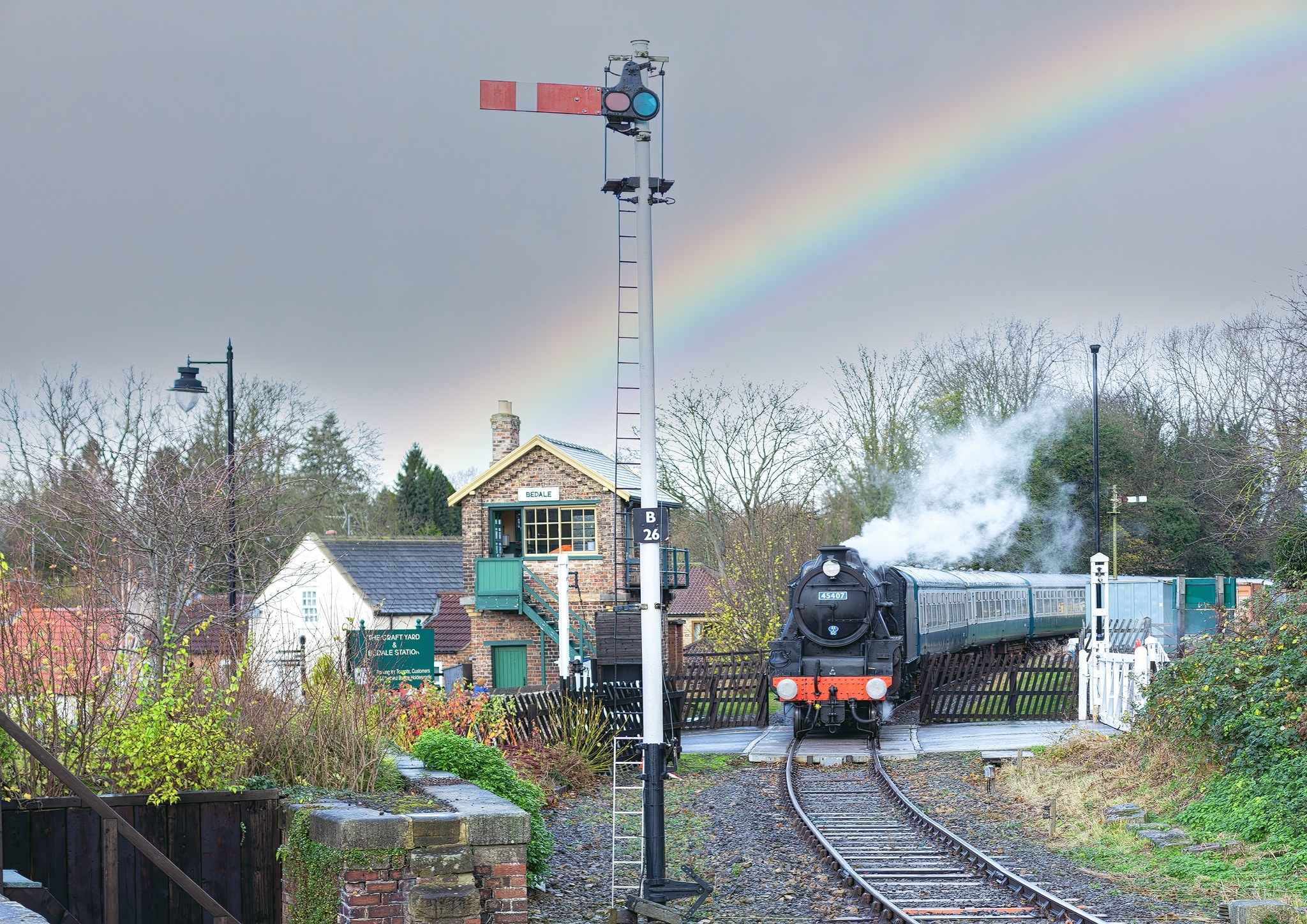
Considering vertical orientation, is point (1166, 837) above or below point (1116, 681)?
below

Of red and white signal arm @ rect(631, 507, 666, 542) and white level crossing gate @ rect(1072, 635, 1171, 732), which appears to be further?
white level crossing gate @ rect(1072, 635, 1171, 732)

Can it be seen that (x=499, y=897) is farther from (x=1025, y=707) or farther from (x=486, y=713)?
(x=1025, y=707)

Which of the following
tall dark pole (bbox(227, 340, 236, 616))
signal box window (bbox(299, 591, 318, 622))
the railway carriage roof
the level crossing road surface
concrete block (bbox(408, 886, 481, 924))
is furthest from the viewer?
signal box window (bbox(299, 591, 318, 622))

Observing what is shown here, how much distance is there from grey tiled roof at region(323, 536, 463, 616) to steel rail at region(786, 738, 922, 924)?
81.6ft

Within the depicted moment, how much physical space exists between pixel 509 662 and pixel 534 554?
2885 millimetres

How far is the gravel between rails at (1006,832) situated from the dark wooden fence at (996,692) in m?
4.84

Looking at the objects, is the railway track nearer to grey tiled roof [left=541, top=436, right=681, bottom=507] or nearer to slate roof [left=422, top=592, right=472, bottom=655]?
grey tiled roof [left=541, top=436, right=681, bottom=507]

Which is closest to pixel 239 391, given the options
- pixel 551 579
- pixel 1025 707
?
pixel 551 579

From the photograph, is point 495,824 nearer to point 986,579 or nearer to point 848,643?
point 848,643

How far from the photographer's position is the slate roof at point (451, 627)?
36.3 m

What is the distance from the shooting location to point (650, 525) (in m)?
9.88

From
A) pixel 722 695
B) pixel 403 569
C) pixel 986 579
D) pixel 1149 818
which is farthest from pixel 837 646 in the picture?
pixel 403 569

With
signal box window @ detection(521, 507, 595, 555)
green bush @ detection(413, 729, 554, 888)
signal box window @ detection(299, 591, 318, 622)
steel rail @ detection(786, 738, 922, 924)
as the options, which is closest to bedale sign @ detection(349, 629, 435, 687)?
green bush @ detection(413, 729, 554, 888)

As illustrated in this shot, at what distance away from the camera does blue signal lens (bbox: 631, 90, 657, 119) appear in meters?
9.94
